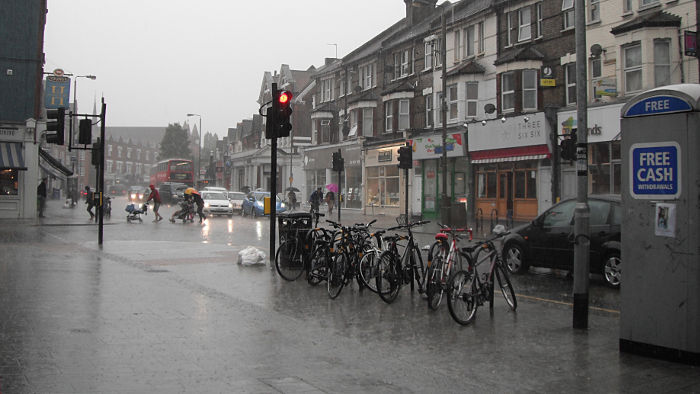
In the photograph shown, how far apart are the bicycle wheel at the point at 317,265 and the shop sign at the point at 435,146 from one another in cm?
1956

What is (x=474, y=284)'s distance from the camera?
780cm

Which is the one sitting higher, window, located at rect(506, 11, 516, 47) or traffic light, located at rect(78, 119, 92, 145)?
window, located at rect(506, 11, 516, 47)

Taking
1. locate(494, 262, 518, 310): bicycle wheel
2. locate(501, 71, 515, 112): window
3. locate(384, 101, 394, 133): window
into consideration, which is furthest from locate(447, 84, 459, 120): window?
locate(494, 262, 518, 310): bicycle wheel

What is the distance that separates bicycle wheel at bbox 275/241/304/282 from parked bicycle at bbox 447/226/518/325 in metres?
3.77

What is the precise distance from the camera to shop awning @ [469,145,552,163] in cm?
2555

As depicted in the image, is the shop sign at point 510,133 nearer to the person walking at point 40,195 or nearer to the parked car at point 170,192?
the person walking at point 40,195

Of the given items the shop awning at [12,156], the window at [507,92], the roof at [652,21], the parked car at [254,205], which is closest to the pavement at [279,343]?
the roof at [652,21]

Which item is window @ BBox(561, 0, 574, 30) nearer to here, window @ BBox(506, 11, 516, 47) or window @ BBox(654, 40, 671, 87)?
window @ BBox(506, 11, 516, 47)

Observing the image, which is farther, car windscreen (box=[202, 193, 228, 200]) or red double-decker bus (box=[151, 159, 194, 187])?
red double-decker bus (box=[151, 159, 194, 187])

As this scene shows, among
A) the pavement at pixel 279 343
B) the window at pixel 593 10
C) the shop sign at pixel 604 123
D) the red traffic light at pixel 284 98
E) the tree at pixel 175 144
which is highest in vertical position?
the tree at pixel 175 144

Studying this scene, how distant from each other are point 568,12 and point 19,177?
26371mm

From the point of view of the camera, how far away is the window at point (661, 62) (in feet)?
67.8

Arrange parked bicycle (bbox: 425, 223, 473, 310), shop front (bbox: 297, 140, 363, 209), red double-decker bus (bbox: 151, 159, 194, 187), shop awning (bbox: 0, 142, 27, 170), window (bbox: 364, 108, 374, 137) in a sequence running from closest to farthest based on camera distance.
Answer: parked bicycle (bbox: 425, 223, 473, 310) → shop awning (bbox: 0, 142, 27, 170) → window (bbox: 364, 108, 374, 137) → shop front (bbox: 297, 140, 363, 209) → red double-decker bus (bbox: 151, 159, 194, 187)

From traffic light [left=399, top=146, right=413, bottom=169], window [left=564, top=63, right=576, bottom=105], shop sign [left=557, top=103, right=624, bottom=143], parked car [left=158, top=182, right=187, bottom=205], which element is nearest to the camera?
shop sign [left=557, top=103, right=624, bottom=143]
